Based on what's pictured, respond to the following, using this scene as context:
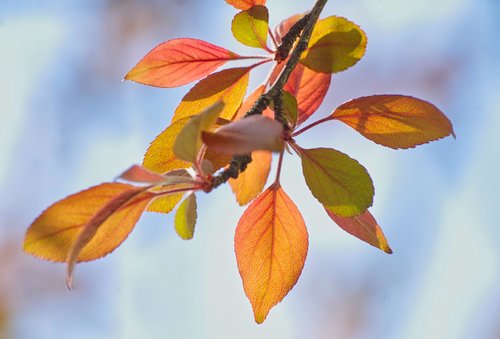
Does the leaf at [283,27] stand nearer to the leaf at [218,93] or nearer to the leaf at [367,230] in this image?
the leaf at [218,93]

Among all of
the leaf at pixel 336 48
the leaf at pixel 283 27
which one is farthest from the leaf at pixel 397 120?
the leaf at pixel 283 27

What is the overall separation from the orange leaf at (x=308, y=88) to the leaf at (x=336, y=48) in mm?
76

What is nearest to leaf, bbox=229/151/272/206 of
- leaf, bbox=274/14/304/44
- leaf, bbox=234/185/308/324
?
leaf, bbox=234/185/308/324

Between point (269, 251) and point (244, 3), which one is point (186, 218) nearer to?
point (269, 251)

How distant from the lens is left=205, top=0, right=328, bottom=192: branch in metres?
0.65

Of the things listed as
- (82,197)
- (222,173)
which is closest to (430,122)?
(222,173)

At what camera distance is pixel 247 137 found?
51 cm

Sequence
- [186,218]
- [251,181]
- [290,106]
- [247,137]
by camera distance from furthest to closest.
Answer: [251,181]
[290,106]
[186,218]
[247,137]

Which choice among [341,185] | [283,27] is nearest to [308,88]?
[283,27]

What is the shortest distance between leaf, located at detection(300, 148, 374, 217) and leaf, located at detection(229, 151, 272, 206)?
15 centimetres

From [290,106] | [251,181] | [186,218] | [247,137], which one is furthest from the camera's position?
[251,181]

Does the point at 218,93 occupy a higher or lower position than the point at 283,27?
lower

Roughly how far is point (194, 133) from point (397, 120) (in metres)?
0.27

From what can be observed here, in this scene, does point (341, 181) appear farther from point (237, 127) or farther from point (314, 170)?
point (237, 127)
